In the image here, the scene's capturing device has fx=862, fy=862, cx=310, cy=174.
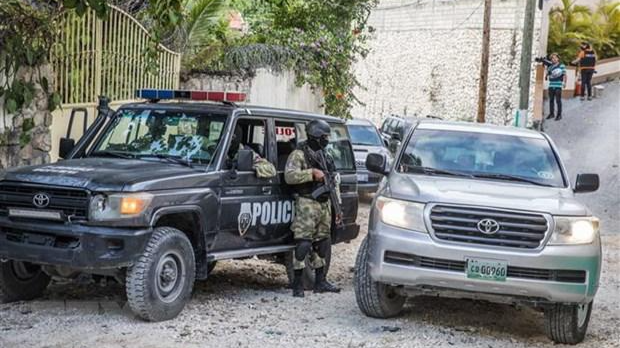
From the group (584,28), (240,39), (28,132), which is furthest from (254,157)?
(584,28)

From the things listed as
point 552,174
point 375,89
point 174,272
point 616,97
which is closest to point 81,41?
point 174,272

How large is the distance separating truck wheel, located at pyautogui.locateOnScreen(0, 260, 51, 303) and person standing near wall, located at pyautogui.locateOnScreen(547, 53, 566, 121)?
1947cm

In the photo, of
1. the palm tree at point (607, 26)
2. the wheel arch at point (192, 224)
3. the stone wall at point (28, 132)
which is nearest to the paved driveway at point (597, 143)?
the palm tree at point (607, 26)

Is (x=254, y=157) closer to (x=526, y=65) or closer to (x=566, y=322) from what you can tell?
(x=566, y=322)

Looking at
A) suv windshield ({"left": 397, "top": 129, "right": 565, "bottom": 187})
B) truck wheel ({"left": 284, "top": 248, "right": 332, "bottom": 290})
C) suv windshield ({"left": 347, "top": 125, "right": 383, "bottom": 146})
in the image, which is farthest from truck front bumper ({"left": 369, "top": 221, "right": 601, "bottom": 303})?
suv windshield ({"left": 347, "top": 125, "right": 383, "bottom": 146})

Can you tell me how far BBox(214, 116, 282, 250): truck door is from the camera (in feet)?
25.7

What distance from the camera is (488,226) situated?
22.0ft

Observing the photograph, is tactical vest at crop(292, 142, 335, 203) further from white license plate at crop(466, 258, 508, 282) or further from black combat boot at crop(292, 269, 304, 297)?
white license plate at crop(466, 258, 508, 282)

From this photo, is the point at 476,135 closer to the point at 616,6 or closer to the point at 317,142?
the point at 317,142

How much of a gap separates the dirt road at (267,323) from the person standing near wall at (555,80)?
16.3 m

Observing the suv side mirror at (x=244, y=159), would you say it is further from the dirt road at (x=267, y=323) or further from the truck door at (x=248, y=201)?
the dirt road at (x=267, y=323)

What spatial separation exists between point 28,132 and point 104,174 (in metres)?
3.30

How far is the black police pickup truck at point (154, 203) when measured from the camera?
22.0ft

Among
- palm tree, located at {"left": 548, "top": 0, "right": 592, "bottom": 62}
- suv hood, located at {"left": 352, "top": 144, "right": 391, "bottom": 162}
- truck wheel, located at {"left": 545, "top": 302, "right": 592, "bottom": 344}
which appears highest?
palm tree, located at {"left": 548, "top": 0, "right": 592, "bottom": 62}
